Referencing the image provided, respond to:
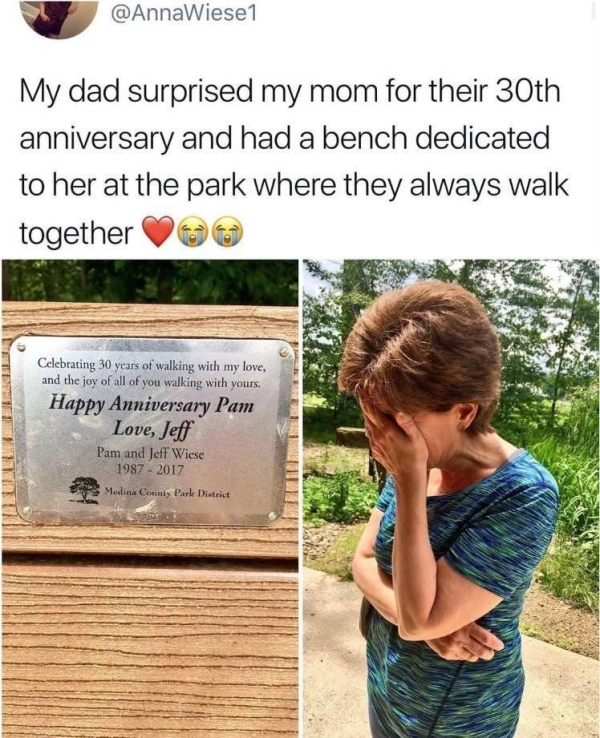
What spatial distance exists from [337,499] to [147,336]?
0.47 metres

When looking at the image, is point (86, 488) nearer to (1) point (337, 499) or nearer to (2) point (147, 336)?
(2) point (147, 336)

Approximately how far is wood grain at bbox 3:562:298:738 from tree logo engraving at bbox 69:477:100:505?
0.45 ft

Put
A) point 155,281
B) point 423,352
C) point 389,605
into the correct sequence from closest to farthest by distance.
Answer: point 423,352 < point 389,605 < point 155,281

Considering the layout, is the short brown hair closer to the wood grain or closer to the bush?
the bush

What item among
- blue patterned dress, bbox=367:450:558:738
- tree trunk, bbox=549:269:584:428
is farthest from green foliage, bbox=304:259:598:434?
blue patterned dress, bbox=367:450:558:738

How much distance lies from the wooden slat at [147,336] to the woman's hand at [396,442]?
17 centimetres

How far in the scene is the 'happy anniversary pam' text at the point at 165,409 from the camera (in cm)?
131

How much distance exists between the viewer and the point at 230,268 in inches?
59.1
